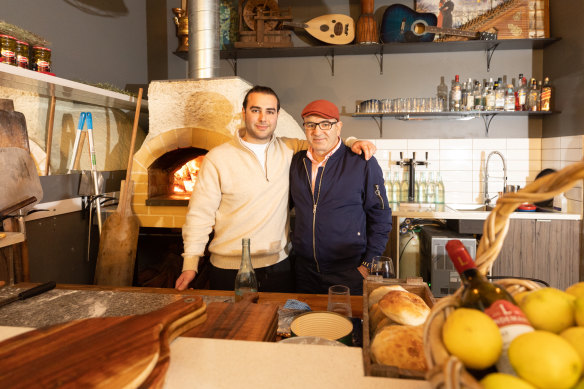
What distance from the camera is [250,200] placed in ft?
6.75

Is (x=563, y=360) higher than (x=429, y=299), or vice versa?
(x=563, y=360)

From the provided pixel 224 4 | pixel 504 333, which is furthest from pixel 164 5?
pixel 504 333

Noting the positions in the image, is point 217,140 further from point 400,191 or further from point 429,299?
point 429,299

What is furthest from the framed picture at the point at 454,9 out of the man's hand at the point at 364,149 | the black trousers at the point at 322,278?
the black trousers at the point at 322,278

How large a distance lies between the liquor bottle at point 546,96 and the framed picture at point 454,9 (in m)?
0.89

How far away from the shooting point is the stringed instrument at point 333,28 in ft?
13.0

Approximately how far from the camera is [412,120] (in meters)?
4.07

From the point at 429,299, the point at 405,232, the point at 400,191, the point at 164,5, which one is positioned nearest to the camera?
the point at 429,299

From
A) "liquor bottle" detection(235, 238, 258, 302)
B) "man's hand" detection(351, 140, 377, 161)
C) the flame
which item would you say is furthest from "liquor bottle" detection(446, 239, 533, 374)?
the flame

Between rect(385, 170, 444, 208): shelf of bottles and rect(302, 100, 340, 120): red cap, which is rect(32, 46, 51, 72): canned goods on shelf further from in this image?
rect(385, 170, 444, 208): shelf of bottles

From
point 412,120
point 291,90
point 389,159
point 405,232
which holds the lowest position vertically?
point 405,232

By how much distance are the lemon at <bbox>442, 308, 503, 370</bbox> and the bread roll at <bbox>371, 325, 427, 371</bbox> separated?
9.2 inches

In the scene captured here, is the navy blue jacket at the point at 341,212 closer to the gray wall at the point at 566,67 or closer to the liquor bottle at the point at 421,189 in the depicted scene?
the liquor bottle at the point at 421,189

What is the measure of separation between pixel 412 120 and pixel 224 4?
7.40 ft
